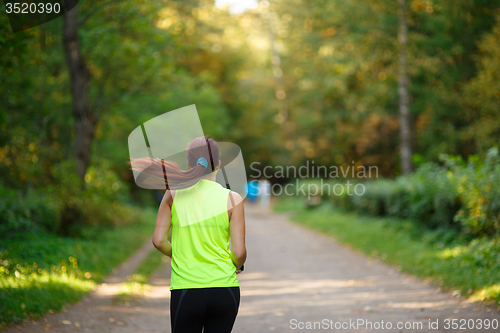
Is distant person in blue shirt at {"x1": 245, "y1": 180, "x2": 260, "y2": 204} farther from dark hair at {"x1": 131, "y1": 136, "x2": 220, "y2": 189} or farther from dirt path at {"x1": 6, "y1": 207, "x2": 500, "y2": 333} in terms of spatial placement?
dark hair at {"x1": 131, "y1": 136, "x2": 220, "y2": 189}

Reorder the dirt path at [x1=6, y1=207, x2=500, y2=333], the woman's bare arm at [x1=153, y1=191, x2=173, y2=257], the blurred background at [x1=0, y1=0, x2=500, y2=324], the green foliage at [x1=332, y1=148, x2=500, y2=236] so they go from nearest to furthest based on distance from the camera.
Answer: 1. the woman's bare arm at [x1=153, y1=191, x2=173, y2=257]
2. the dirt path at [x1=6, y1=207, x2=500, y2=333]
3. the green foliage at [x1=332, y1=148, x2=500, y2=236]
4. the blurred background at [x1=0, y1=0, x2=500, y2=324]

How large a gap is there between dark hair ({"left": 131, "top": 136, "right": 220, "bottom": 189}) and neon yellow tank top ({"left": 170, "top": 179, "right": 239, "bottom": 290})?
0.07 m

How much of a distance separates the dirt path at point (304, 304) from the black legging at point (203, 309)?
3441 millimetres

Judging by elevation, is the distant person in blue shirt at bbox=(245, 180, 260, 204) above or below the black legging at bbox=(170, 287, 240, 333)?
below

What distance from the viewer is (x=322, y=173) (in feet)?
121

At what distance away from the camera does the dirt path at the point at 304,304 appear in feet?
20.9

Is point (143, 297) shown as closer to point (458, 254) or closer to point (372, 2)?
point (458, 254)

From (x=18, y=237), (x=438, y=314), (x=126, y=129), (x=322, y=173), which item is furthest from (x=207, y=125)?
(x=438, y=314)

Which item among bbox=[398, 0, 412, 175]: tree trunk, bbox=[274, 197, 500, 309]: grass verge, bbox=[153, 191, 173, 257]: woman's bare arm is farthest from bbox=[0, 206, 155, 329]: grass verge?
bbox=[398, 0, 412, 175]: tree trunk

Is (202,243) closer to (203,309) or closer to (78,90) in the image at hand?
(203,309)

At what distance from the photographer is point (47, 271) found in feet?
27.3

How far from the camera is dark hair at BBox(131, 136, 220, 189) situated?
3048 millimetres

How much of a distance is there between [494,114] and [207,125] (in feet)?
54.6

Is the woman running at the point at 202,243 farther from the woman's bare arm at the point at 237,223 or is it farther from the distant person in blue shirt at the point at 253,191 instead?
the distant person in blue shirt at the point at 253,191
